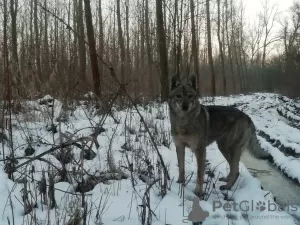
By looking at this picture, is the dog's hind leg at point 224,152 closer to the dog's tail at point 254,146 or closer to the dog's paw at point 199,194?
the dog's tail at point 254,146

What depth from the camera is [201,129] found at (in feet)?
14.4

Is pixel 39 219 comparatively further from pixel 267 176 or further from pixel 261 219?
pixel 267 176

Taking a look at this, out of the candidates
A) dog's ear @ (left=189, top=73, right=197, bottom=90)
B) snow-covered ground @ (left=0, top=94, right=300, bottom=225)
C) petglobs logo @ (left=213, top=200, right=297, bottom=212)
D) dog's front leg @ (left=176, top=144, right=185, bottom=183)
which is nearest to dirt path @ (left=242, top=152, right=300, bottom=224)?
snow-covered ground @ (left=0, top=94, right=300, bottom=225)

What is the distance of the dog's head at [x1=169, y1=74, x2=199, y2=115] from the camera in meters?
4.23

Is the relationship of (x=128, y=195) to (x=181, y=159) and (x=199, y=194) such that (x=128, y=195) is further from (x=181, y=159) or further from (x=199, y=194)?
(x=181, y=159)

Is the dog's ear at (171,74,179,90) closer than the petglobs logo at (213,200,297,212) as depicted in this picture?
No

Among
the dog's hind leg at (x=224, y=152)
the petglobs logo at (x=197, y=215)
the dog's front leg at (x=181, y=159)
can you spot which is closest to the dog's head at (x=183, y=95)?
the dog's front leg at (x=181, y=159)

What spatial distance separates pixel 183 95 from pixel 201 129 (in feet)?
1.76

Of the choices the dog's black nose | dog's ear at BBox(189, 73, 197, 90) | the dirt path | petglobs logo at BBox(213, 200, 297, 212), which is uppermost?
dog's ear at BBox(189, 73, 197, 90)

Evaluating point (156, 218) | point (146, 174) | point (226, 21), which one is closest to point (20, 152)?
point (146, 174)

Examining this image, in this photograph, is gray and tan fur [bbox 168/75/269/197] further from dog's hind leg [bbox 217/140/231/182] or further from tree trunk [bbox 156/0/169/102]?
tree trunk [bbox 156/0/169/102]

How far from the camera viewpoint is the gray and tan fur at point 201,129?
429cm

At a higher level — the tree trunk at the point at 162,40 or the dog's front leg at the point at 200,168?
the tree trunk at the point at 162,40

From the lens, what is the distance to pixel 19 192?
3.47 metres
